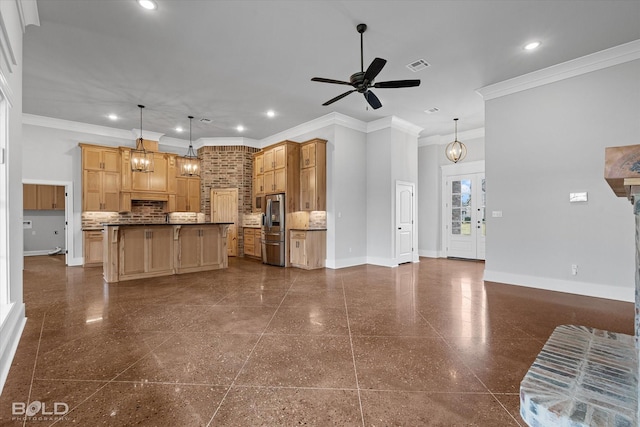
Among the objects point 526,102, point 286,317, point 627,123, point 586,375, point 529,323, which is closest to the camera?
point 586,375

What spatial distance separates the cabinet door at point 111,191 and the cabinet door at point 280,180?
3883mm

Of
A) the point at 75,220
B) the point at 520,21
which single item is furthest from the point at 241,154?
the point at 520,21

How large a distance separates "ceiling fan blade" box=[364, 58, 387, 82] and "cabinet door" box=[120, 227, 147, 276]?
463cm

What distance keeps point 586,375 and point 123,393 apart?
2742mm

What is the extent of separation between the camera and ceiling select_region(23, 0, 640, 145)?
127 inches

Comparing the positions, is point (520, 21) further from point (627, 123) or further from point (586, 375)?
point (586, 375)

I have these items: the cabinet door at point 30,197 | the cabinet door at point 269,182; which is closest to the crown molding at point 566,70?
the cabinet door at point 269,182

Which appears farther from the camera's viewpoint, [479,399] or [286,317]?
[286,317]

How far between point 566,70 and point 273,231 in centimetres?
587

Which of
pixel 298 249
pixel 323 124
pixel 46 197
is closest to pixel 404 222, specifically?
pixel 298 249

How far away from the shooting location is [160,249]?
5.68 m

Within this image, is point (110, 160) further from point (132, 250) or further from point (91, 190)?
point (132, 250)

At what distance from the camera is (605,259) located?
4098 millimetres

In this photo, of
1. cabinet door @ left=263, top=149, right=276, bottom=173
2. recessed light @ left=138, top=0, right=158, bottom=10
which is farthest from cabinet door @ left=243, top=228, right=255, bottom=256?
recessed light @ left=138, top=0, right=158, bottom=10
